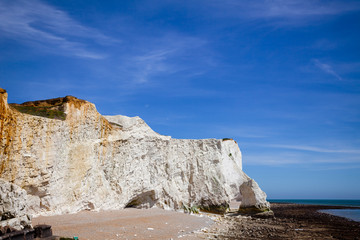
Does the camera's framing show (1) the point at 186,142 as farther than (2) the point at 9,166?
Yes

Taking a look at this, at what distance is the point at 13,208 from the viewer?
8.84 meters

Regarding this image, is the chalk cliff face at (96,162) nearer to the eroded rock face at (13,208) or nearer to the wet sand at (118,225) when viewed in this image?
the wet sand at (118,225)

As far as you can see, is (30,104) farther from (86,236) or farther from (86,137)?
(86,236)

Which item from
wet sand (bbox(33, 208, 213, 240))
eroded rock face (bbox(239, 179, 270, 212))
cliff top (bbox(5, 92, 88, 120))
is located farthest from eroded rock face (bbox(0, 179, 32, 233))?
eroded rock face (bbox(239, 179, 270, 212))

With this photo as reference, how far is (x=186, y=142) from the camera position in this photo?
92.6 feet

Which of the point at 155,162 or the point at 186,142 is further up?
the point at 186,142

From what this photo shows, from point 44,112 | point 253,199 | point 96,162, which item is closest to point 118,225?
point 96,162

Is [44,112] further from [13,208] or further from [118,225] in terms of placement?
[13,208]

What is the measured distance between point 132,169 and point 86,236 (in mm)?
9697

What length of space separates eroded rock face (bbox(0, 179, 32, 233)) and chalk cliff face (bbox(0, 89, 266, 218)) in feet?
10.4

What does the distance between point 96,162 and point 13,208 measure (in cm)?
869

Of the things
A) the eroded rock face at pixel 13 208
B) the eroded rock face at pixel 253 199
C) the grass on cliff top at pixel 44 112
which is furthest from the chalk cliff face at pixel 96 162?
the eroded rock face at pixel 13 208

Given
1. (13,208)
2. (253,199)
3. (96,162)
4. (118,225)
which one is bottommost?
(118,225)

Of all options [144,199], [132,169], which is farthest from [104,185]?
[144,199]
